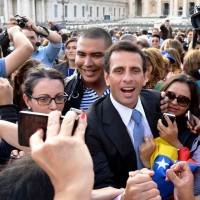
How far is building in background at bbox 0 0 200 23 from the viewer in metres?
61.3

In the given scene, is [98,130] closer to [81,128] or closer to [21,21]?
[81,128]

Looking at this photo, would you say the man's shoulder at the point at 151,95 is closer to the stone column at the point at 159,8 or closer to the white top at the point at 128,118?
the white top at the point at 128,118

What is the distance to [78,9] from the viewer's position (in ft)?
244

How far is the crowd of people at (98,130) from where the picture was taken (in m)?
1.20

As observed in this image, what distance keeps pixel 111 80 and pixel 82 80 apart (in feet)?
2.97

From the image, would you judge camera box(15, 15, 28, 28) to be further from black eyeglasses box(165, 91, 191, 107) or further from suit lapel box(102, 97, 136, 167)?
suit lapel box(102, 97, 136, 167)

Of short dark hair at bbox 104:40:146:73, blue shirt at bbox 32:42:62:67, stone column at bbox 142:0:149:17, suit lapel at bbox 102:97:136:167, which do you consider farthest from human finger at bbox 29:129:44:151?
stone column at bbox 142:0:149:17

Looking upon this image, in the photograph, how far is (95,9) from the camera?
262 feet

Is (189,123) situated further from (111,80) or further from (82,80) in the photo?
(82,80)

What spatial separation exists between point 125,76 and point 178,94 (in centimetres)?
80

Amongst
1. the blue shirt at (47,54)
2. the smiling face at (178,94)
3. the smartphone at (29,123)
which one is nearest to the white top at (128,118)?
the smiling face at (178,94)

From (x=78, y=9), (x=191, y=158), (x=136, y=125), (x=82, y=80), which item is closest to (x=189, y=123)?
(x=191, y=158)

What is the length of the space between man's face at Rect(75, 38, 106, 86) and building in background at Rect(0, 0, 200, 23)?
58969 millimetres

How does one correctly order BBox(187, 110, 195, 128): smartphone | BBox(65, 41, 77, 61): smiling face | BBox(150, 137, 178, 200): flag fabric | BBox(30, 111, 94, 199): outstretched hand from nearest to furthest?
1. BBox(30, 111, 94, 199): outstretched hand
2. BBox(150, 137, 178, 200): flag fabric
3. BBox(187, 110, 195, 128): smartphone
4. BBox(65, 41, 77, 61): smiling face
